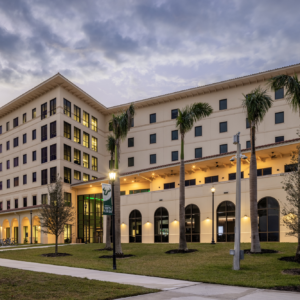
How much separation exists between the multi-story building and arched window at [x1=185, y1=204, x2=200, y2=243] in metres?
0.11

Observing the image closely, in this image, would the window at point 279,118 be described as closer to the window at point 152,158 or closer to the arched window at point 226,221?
the arched window at point 226,221

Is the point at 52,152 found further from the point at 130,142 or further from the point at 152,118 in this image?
the point at 152,118

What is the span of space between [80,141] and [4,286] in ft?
159

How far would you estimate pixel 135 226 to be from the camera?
4388 centimetres

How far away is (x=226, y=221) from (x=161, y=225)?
8563 mm

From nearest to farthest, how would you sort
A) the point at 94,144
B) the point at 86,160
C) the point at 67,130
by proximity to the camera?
the point at 67,130
the point at 86,160
the point at 94,144

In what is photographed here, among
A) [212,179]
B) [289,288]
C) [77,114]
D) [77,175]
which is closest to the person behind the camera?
[289,288]

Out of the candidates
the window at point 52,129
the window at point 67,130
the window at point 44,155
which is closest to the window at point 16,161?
the window at point 44,155

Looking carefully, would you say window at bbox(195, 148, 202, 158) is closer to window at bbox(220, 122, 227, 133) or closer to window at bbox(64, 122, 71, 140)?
window at bbox(220, 122, 227, 133)

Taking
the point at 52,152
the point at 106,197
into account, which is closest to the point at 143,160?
the point at 52,152

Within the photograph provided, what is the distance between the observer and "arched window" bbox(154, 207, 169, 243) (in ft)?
135

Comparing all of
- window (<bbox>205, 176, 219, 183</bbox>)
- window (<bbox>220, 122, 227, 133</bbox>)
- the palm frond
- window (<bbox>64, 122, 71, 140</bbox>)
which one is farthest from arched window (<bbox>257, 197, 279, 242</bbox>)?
window (<bbox>64, 122, 71, 140</bbox>)

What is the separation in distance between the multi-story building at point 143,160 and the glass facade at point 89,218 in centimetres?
16

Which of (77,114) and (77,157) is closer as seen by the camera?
(77,157)
